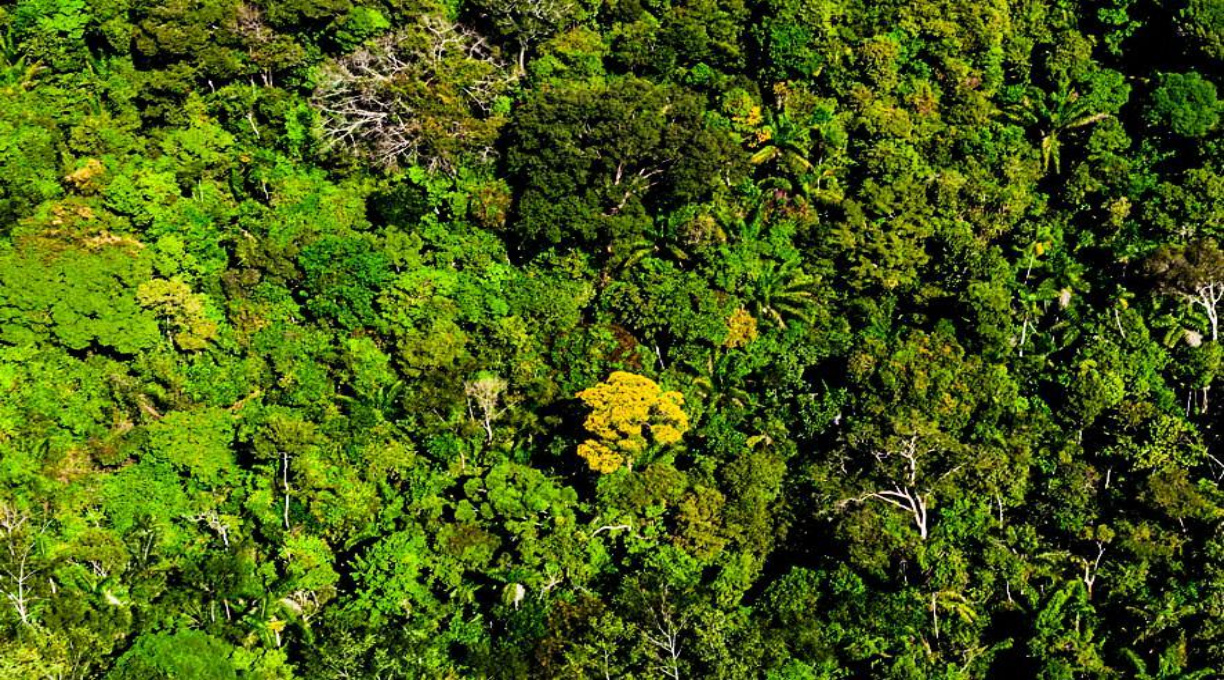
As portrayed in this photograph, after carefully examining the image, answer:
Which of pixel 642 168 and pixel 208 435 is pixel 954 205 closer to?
pixel 642 168

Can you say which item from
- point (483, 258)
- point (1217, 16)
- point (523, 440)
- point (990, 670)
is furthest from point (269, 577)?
point (1217, 16)

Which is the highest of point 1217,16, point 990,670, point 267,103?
point 1217,16

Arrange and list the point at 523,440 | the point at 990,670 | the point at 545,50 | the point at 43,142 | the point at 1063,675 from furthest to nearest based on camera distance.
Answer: the point at 545,50 < the point at 43,142 < the point at 523,440 < the point at 990,670 < the point at 1063,675

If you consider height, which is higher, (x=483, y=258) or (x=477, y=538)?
(x=483, y=258)

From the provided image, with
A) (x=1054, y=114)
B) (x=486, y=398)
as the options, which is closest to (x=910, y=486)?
(x=486, y=398)

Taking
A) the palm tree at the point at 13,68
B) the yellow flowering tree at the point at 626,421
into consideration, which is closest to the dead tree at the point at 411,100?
the palm tree at the point at 13,68

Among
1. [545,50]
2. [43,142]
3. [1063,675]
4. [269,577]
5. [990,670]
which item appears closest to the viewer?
[1063,675]

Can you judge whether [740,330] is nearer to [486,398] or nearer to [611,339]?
[611,339]
